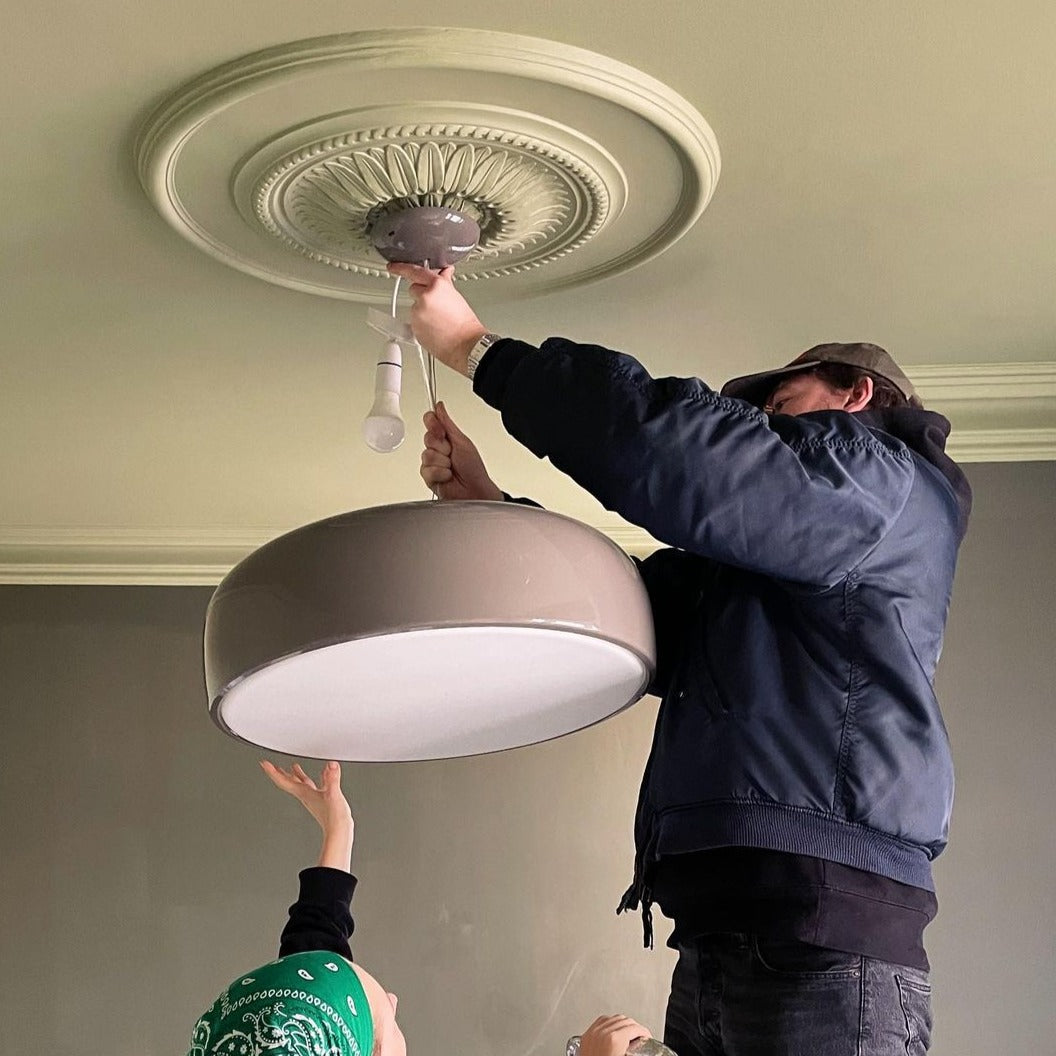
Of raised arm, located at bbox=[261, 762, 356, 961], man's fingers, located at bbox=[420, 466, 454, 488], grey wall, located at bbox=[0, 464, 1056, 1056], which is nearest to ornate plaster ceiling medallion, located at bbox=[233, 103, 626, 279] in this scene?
man's fingers, located at bbox=[420, 466, 454, 488]

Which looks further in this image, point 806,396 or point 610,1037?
point 806,396

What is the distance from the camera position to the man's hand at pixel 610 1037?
1.01 meters

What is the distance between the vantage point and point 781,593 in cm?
103

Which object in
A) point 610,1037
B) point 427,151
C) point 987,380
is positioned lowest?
point 610,1037

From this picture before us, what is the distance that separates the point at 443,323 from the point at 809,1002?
24.2 inches

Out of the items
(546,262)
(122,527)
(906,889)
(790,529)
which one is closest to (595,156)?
(546,262)

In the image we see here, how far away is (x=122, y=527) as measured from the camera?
255 cm

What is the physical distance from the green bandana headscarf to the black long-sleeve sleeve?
0.17m

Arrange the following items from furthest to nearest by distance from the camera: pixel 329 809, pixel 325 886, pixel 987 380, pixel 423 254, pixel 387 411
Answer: pixel 987 380, pixel 329 809, pixel 325 886, pixel 423 254, pixel 387 411

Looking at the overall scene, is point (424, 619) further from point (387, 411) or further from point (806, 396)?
point (806, 396)

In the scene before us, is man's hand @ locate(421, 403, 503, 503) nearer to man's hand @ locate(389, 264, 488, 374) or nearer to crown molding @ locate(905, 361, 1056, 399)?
man's hand @ locate(389, 264, 488, 374)

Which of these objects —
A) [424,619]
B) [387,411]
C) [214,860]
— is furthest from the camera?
[214,860]

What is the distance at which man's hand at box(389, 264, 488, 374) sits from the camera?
102cm

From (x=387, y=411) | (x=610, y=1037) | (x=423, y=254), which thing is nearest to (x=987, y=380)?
(x=423, y=254)
